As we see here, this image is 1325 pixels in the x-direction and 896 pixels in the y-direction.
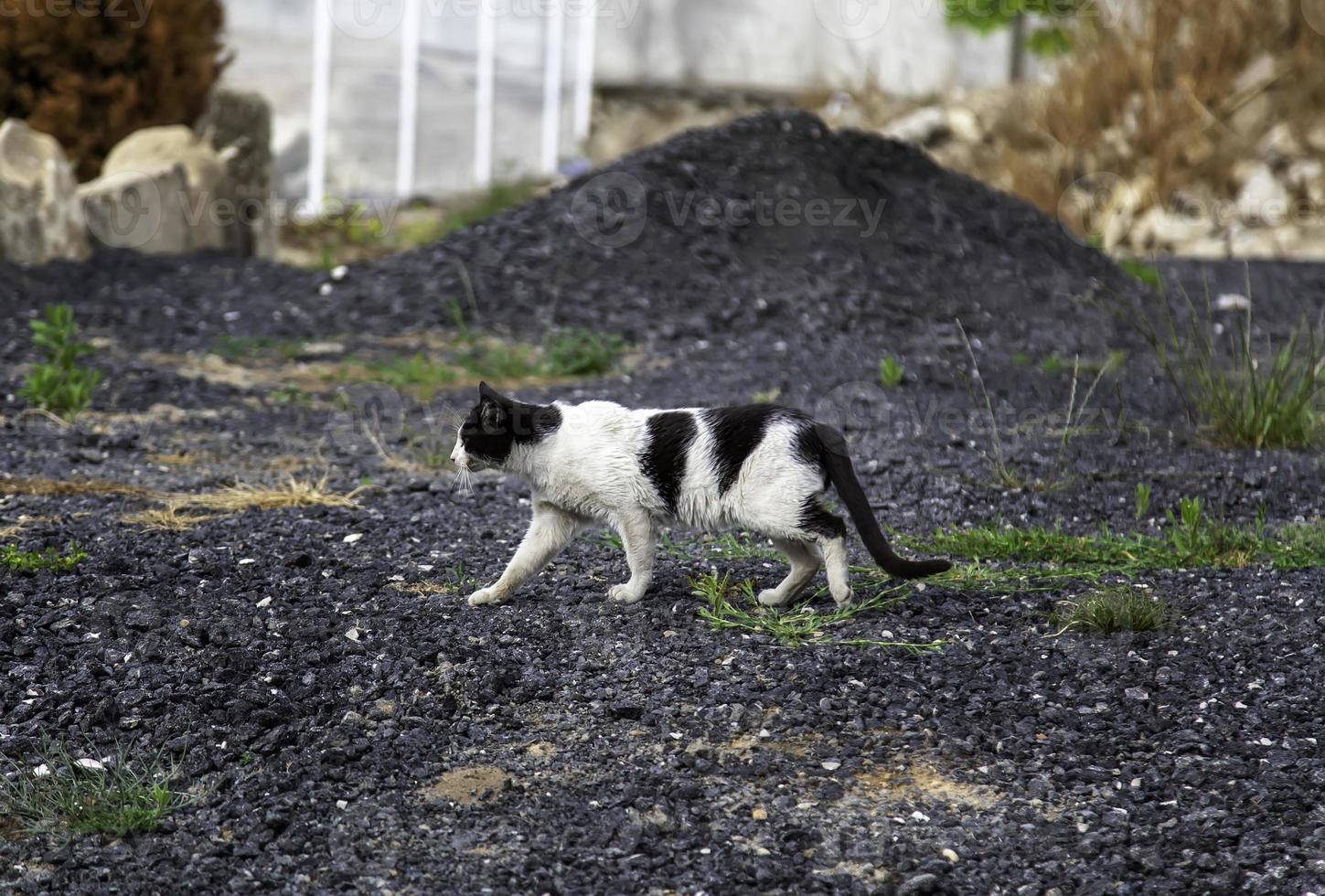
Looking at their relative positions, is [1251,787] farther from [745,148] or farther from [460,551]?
[745,148]

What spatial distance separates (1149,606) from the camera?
12.4ft

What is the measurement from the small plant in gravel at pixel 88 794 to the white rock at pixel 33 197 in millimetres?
7616

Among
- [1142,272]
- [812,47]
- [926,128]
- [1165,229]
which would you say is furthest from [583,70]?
[1142,272]

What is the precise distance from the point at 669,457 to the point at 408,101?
1194cm

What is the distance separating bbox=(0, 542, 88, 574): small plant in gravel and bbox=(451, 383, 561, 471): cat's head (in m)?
1.31

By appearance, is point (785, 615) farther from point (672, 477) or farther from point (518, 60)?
point (518, 60)

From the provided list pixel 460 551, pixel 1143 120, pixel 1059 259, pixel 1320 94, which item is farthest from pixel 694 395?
pixel 1320 94

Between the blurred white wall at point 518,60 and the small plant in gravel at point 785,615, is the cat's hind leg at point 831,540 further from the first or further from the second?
the blurred white wall at point 518,60

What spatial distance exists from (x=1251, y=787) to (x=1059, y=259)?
24.0 ft

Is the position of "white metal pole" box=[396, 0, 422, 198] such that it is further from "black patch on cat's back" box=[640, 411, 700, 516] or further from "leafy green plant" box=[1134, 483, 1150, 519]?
"black patch on cat's back" box=[640, 411, 700, 516]

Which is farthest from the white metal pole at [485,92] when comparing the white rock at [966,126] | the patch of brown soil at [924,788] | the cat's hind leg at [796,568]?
the patch of brown soil at [924,788]

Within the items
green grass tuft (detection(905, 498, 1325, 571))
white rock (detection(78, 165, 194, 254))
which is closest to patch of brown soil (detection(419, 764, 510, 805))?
green grass tuft (detection(905, 498, 1325, 571))

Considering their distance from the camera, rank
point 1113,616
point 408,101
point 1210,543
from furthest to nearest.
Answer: point 408,101, point 1210,543, point 1113,616

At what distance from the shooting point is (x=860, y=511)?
3.65 metres
